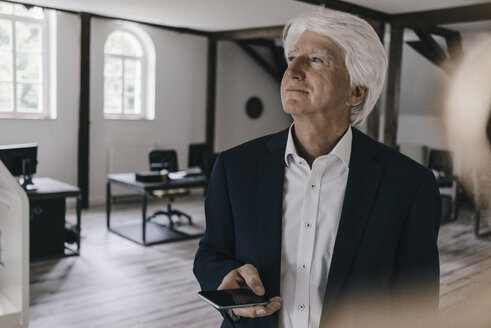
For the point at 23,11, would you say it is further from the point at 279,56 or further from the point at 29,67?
the point at 279,56

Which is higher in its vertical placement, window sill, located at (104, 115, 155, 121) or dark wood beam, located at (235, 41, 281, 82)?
dark wood beam, located at (235, 41, 281, 82)

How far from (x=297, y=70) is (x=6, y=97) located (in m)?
6.78

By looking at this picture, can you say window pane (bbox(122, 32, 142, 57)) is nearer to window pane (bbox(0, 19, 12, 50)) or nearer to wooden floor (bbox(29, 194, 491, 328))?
window pane (bbox(0, 19, 12, 50))

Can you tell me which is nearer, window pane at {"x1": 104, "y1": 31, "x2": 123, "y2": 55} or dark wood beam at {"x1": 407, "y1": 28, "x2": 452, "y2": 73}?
dark wood beam at {"x1": 407, "y1": 28, "x2": 452, "y2": 73}

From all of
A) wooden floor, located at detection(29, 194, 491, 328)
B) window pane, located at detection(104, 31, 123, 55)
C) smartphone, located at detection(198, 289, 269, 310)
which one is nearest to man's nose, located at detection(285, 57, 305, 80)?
smartphone, located at detection(198, 289, 269, 310)

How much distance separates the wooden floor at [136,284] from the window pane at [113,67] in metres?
2.73

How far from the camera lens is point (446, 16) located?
632cm

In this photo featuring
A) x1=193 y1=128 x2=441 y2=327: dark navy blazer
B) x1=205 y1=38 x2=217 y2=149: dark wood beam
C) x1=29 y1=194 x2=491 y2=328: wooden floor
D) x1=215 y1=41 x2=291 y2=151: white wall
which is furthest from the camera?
x1=215 y1=41 x2=291 y2=151: white wall

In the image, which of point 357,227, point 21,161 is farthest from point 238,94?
point 357,227

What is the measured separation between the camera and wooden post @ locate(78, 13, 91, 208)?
7375mm

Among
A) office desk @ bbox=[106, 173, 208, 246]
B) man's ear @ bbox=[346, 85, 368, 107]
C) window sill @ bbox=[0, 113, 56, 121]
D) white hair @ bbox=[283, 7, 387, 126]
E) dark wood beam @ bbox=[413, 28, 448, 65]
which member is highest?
dark wood beam @ bbox=[413, 28, 448, 65]

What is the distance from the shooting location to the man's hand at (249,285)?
1222 millimetres

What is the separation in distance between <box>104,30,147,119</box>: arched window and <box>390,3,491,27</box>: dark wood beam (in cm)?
419

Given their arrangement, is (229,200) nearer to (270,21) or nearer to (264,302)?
(264,302)
